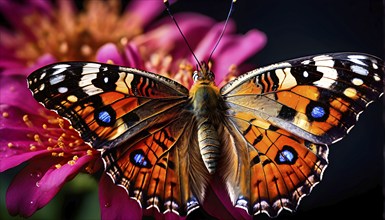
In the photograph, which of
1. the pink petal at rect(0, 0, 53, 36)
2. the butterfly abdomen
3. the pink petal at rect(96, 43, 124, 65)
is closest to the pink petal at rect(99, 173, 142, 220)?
the butterfly abdomen

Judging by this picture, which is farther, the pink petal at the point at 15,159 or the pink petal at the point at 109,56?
the pink petal at the point at 109,56

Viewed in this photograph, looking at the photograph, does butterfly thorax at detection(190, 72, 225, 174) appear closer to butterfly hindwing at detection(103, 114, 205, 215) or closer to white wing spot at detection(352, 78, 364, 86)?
butterfly hindwing at detection(103, 114, 205, 215)

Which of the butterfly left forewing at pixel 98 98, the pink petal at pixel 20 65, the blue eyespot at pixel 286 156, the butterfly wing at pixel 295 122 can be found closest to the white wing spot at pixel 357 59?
the butterfly wing at pixel 295 122

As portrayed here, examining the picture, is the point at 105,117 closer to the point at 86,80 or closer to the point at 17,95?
the point at 86,80

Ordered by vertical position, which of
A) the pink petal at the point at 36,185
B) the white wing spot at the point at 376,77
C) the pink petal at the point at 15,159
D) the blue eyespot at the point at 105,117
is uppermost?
the pink petal at the point at 15,159

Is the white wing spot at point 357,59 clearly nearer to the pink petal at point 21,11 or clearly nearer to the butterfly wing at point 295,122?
the butterfly wing at point 295,122

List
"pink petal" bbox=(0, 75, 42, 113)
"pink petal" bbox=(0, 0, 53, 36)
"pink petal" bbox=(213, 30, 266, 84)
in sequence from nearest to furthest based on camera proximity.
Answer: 1. "pink petal" bbox=(0, 75, 42, 113)
2. "pink petal" bbox=(213, 30, 266, 84)
3. "pink petal" bbox=(0, 0, 53, 36)

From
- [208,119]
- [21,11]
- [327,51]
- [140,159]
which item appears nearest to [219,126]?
[208,119]

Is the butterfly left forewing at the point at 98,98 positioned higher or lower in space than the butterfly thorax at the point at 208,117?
higher
